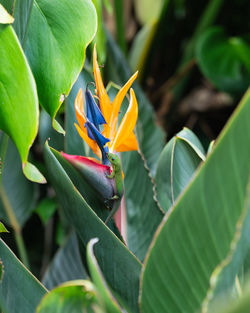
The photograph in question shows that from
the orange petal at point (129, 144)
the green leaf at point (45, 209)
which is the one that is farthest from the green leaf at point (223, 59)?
the orange petal at point (129, 144)

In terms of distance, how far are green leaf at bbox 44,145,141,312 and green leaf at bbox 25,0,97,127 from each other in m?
0.06

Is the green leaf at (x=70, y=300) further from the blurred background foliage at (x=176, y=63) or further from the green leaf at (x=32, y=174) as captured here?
the blurred background foliage at (x=176, y=63)

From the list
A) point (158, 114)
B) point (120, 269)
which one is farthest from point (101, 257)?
point (158, 114)

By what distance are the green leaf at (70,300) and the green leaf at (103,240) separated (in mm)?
124

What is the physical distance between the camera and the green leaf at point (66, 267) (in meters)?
0.84

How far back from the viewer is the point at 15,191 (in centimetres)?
100

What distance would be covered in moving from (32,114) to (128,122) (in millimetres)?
102

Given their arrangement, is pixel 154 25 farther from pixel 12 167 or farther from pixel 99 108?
pixel 99 108

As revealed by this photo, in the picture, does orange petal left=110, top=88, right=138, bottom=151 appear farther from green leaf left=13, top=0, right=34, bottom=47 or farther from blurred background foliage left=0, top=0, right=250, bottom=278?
blurred background foliage left=0, top=0, right=250, bottom=278

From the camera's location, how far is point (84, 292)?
0.35 metres

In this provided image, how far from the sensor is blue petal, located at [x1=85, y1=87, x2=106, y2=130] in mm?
483

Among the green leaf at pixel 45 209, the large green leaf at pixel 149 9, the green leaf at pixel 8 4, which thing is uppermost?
the green leaf at pixel 8 4

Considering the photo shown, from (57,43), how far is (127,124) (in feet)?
0.36

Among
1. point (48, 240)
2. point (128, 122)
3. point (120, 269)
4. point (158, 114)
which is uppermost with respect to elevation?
point (128, 122)
